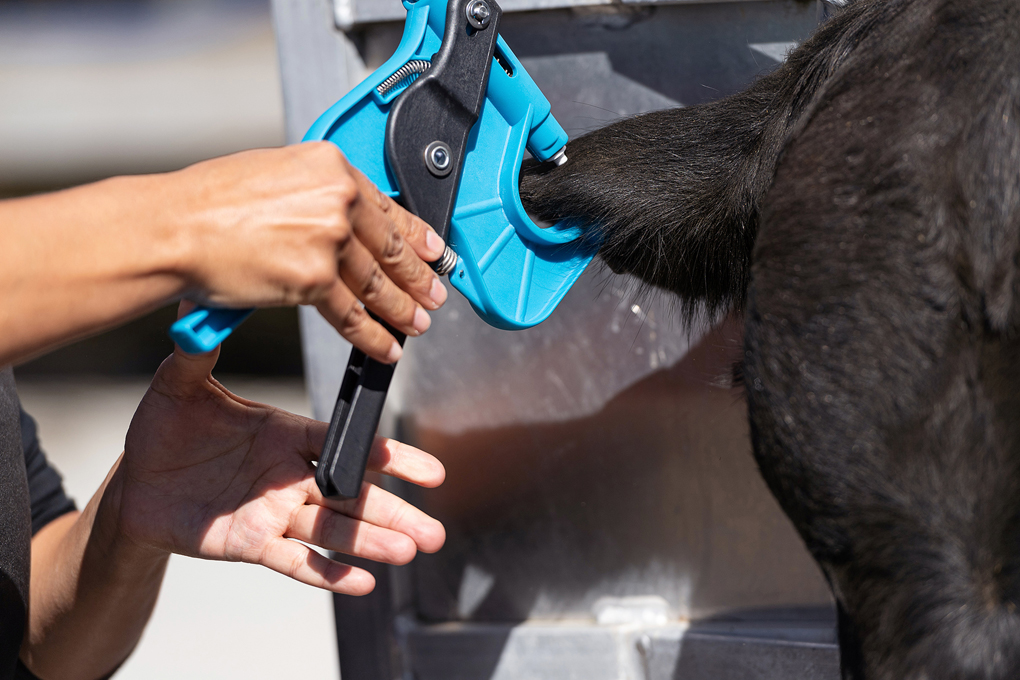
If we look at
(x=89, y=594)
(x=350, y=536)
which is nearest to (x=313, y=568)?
(x=350, y=536)

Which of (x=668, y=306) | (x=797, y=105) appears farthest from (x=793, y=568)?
(x=797, y=105)

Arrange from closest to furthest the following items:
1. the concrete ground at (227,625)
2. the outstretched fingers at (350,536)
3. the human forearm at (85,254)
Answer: the human forearm at (85,254) → the outstretched fingers at (350,536) → the concrete ground at (227,625)

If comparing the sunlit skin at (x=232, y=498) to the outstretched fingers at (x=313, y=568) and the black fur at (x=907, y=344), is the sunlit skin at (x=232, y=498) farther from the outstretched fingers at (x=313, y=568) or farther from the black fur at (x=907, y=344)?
the black fur at (x=907, y=344)

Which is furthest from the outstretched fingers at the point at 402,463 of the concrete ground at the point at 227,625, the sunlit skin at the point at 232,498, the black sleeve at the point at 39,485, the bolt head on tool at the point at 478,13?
the concrete ground at the point at 227,625

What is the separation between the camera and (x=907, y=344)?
497mm

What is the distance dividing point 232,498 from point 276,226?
0.37m

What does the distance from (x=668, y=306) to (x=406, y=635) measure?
0.57 m

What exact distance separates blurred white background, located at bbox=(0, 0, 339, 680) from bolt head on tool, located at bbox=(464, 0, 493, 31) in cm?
215

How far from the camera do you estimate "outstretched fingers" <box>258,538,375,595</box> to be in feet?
2.33

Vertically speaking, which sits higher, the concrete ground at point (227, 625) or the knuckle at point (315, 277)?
the knuckle at point (315, 277)

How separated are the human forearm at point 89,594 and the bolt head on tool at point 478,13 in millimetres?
565

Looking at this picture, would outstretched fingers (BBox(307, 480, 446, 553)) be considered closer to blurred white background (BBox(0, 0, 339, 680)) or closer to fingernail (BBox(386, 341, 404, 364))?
fingernail (BBox(386, 341, 404, 364))

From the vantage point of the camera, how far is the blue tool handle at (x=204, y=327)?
49 centimetres

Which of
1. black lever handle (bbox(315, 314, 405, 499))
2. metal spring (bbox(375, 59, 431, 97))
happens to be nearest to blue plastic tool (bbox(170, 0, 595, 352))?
metal spring (bbox(375, 59, 431, 97))
